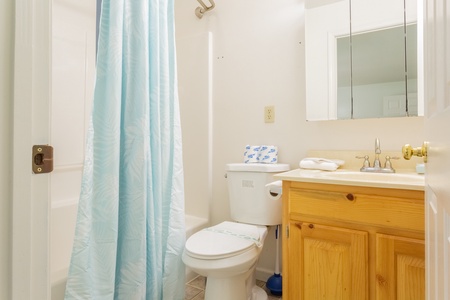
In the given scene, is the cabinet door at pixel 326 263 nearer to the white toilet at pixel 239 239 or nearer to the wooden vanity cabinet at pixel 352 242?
the wooden vanity cabinet at pixel 352 242

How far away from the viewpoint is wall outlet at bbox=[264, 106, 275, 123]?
70.0 inches

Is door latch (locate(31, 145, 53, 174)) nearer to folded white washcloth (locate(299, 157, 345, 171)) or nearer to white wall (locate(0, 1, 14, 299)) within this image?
white wall (locate(0, 1, 14, 299))

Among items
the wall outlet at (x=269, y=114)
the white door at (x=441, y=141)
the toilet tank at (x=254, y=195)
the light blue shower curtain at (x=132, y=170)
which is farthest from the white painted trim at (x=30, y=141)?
the wall outlet at (x=269, y=114)

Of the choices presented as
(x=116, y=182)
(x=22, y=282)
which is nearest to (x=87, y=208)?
(x=116, y=182)

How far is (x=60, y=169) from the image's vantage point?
5.44 ft

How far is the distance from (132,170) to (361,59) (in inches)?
54.9

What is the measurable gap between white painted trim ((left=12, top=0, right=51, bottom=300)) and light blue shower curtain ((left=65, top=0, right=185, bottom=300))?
59cm

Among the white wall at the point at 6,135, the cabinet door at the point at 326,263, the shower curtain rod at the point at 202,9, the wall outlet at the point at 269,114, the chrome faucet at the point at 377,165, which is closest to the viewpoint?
the white wall at the point at 6,135

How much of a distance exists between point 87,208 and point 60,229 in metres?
0.86

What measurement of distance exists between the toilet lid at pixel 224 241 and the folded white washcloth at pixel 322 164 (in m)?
0.46

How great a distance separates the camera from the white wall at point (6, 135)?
0.41 m

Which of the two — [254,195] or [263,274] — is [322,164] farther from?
[263,274]

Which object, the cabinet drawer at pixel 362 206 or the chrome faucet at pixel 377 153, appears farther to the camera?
the chrome faucet at pixel 377 153

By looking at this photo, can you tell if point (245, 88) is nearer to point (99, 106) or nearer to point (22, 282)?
point (99, 106)
